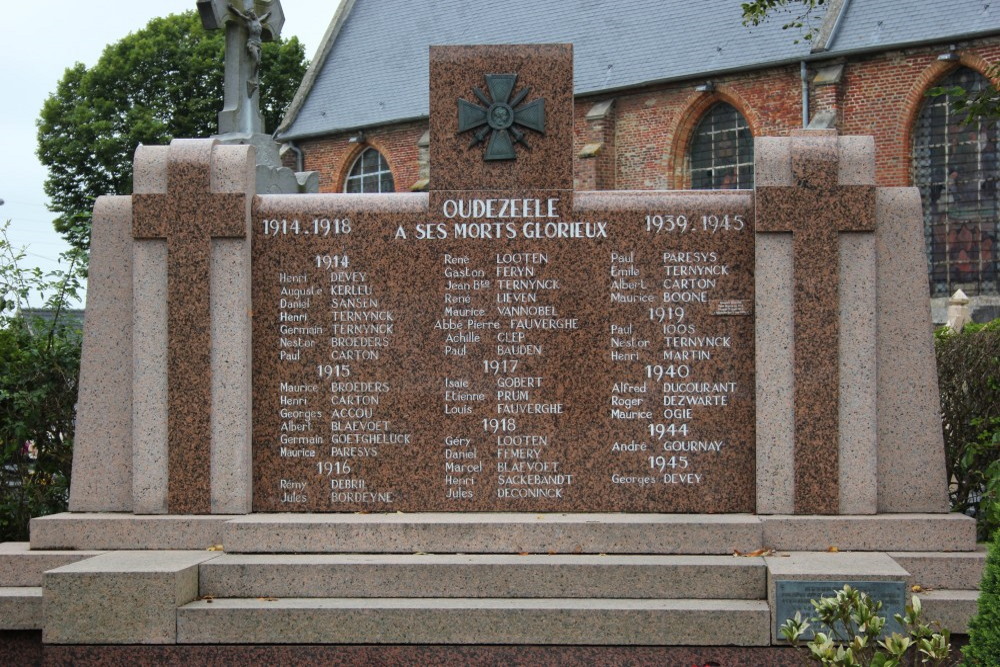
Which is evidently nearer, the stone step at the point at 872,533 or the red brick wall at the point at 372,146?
the stone step at the point at 872,533

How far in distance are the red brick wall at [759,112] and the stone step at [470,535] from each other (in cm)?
2199

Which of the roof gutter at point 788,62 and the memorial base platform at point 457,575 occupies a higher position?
the roof gutter at point 788,62

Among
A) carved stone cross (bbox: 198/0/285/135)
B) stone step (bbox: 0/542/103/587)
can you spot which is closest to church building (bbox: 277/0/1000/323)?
carved stone cross (bbox: 198/0/285/135)

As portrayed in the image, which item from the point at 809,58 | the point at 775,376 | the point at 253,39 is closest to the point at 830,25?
the point at 809,58

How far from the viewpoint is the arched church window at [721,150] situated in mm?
31734

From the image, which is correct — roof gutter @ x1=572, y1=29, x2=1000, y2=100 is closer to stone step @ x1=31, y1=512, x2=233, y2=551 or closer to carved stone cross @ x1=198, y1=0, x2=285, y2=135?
carved stone cross @ x1=198, y1=0, x2=285, y2=135

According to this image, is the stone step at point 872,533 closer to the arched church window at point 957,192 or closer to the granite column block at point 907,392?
the granite column block at point 907,392

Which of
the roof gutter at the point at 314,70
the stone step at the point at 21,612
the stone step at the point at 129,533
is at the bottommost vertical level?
the stone step at the point at 21,612

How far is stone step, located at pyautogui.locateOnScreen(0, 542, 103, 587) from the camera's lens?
23.9 feet

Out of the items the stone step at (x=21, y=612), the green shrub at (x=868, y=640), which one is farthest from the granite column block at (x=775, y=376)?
the stone step at (x=21, y=612)

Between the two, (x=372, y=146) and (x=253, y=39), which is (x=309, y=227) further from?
(x=372, y=146)

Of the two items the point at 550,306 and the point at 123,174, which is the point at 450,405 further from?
the point at 123,174

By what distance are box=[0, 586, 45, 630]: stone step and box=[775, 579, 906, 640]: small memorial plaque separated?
4.10 m

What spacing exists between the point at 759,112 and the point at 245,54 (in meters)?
17.7
